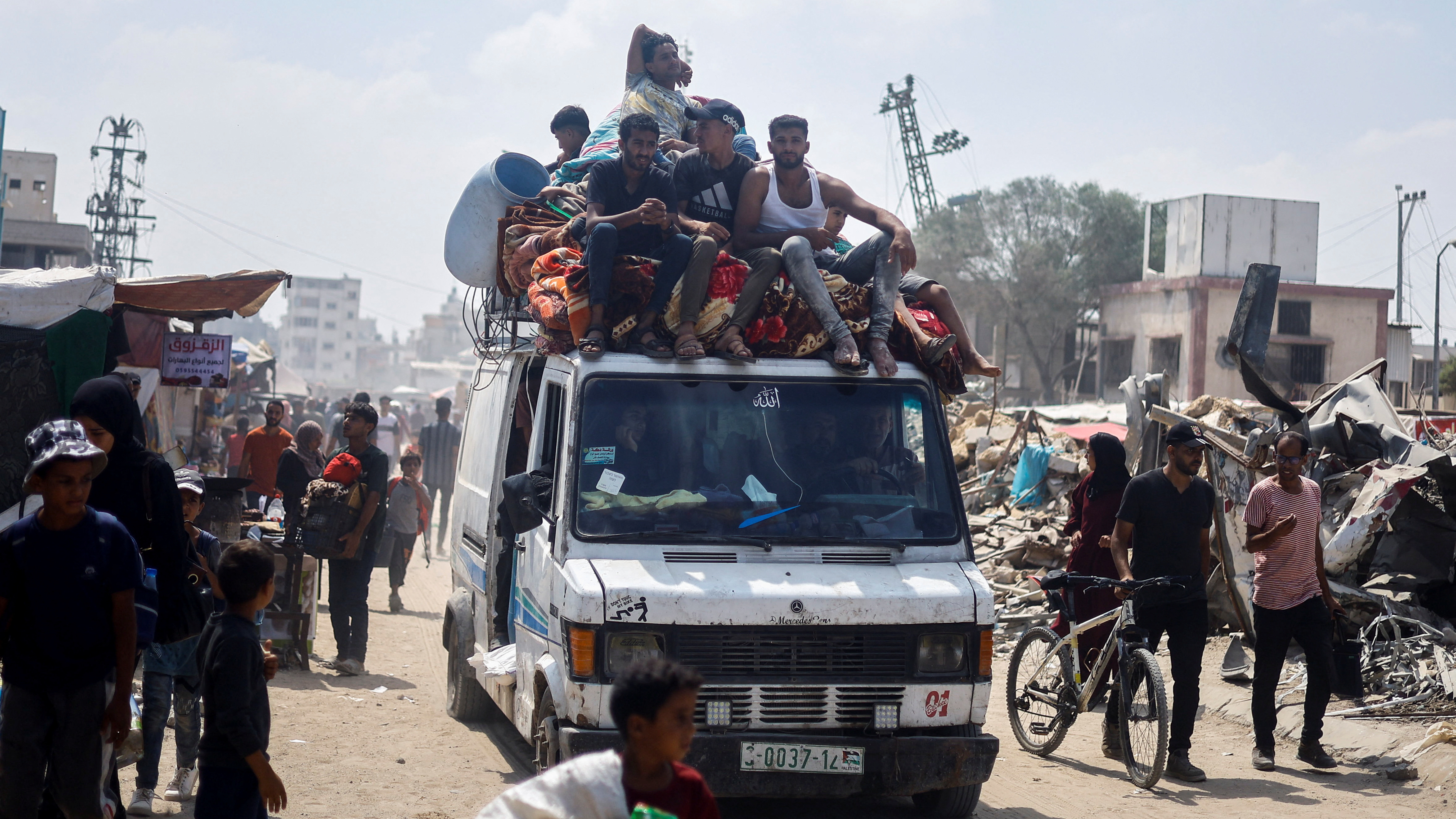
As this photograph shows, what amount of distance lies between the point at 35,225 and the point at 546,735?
138 ft

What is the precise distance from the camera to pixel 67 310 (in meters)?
9.44

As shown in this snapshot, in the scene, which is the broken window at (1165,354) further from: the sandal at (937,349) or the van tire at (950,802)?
the van tire at (950,802)

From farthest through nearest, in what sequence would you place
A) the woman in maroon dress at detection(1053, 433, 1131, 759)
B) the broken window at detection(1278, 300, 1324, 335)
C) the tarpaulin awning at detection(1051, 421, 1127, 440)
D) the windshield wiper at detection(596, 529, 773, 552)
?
the broken window at detection(1278, 300, 1324, 335), the tarpaulin awning at detection(1051, 421, 1127, 440), the woman in maroon dress at detection(1053, 433, 1131, 759), the windshield wiper at detection(596, 529, 773, 552)

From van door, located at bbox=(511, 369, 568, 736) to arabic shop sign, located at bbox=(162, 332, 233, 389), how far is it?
6.87 meters

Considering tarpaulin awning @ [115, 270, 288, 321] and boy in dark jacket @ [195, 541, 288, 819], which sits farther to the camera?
tarpaulin awning @ [115, 270, 288, 321]

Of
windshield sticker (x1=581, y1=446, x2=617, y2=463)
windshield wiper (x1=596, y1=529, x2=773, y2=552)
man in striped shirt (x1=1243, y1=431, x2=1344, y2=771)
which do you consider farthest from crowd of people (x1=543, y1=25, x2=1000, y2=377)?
man in striped shirt (x1=1243, y1=431, x2=1344, y2=771)

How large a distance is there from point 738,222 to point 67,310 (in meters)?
5.66

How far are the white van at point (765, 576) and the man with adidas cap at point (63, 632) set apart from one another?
69.6 inches

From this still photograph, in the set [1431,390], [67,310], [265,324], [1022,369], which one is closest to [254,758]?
[67,310]

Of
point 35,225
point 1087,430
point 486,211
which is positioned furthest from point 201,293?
point 35,225

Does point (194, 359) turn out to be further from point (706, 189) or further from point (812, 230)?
point (812, 230)

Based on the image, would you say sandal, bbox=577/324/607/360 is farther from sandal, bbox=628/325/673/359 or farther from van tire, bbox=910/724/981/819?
van tire, bbox=910/724/981/819

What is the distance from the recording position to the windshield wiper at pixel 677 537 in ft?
18.4

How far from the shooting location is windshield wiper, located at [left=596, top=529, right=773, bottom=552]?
18.4ft
